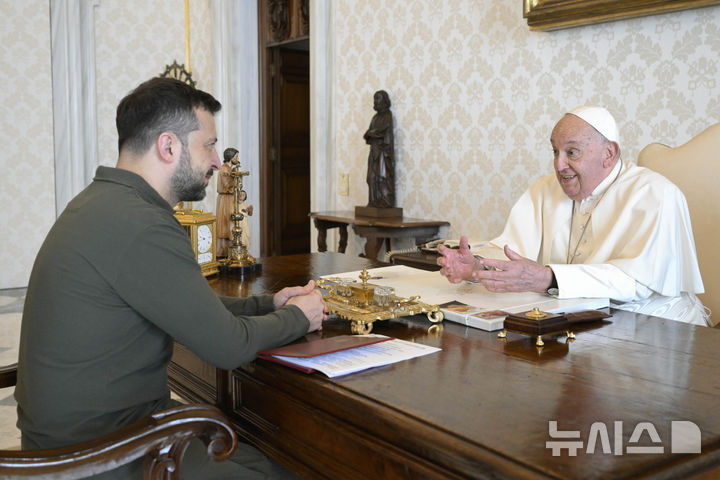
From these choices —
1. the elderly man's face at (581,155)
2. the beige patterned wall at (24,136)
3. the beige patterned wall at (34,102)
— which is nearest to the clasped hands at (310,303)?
the elderly man's face at (581,155)

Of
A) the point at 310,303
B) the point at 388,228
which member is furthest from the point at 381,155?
the point at 310,303

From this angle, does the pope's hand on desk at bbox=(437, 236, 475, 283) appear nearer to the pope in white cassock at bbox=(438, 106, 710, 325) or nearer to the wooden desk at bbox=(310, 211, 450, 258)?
the pope in white cassock at bbox=(438, 106, 710, 325)

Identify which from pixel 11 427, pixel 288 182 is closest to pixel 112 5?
pixel 288 182

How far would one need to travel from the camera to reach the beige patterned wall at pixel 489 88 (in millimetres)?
3686

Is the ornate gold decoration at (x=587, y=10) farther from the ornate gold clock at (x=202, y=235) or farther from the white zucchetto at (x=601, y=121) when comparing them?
the ornate gold clock at (x=202, y=235)

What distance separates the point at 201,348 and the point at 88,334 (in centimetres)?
25

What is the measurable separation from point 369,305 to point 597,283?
0.87 m

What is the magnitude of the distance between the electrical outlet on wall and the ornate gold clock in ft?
10.4

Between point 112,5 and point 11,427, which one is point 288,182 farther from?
point 11,427

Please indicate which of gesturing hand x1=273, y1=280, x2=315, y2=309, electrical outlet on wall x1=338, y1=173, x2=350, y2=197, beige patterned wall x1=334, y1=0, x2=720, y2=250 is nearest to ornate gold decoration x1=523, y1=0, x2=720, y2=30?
beige patterned wall x1=334, y1=0, x2=720, y2=250

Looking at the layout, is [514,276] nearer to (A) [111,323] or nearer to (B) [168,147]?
(B) [168,147]

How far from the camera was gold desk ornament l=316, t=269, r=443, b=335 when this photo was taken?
6.23ft

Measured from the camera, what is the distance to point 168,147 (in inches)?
69.8

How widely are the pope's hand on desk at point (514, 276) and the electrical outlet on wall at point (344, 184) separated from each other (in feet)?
12.5
